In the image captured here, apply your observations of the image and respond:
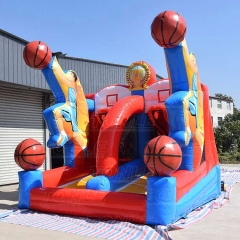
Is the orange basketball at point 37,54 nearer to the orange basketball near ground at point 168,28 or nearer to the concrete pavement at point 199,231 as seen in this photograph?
the orange basketball near ground at point 168,28

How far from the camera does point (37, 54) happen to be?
5.14m

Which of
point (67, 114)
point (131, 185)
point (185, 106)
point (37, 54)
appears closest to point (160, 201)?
point (131, 185)

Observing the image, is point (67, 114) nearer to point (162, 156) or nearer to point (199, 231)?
point (162, 156)

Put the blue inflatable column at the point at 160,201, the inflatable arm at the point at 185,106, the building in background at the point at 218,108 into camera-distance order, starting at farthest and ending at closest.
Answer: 1. the building in background at the point at 218,108
2. the inflatable arm at the point at 185,106
3. the blue inflatable column at the point at 160,201

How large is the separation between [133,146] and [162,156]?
2.62 meters

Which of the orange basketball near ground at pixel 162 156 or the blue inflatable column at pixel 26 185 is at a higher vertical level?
the orange basketball near ground at pixel 162 156

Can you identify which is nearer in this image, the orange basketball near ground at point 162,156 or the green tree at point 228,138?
the orange basketball near ground at point 162,156

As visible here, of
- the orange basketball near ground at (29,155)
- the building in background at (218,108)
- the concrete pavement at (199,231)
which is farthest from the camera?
the building in background at (218,108)

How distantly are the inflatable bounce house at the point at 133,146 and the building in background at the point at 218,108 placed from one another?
17291 mm

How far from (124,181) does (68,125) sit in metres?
1.31

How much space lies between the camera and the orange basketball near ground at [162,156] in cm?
388

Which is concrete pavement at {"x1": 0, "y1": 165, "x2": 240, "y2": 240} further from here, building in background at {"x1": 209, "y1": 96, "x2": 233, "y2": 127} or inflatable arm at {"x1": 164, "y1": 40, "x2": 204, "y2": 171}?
building in background at {"x1": 209, "y1": 96, "x2": 233, "y2": 127}

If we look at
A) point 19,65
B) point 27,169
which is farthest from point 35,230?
point 19,65

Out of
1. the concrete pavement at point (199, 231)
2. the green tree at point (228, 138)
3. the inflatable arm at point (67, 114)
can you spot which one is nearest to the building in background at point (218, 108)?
the green tree at point (228, 138)
